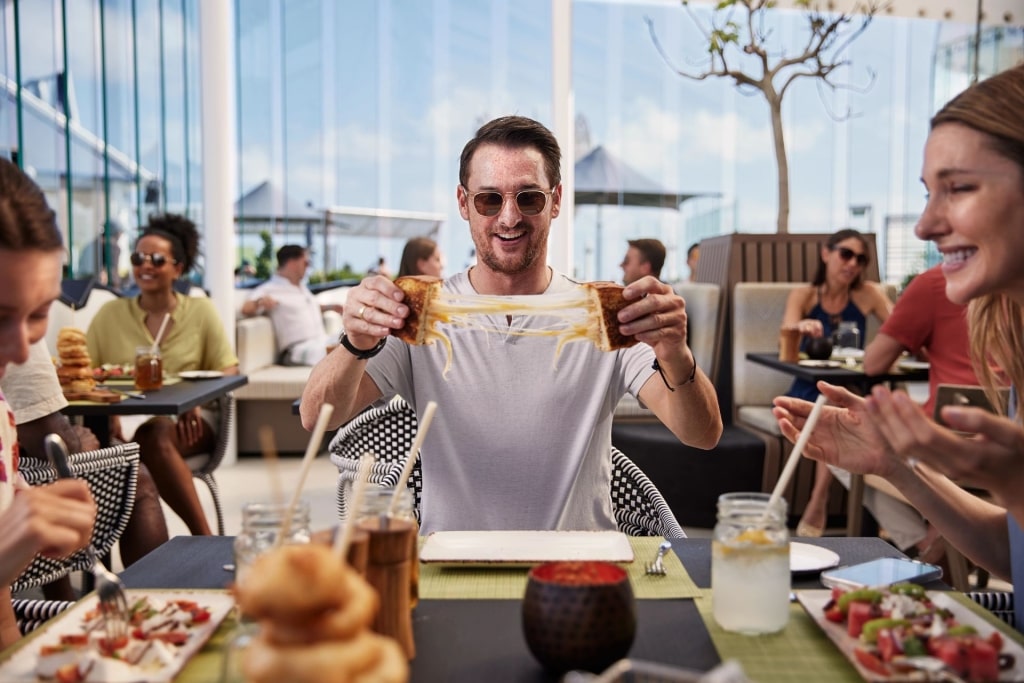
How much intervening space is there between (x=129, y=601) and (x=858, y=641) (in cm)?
93

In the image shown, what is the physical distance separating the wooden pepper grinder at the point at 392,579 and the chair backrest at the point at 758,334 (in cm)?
456

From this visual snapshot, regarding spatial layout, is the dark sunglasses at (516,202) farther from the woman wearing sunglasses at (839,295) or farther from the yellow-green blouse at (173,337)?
the woman wearing sunglasses at (839,295)

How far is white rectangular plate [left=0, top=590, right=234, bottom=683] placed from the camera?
101cm

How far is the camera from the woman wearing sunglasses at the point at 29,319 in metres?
1.04

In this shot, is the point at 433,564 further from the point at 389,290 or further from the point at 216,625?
the point at 389,290

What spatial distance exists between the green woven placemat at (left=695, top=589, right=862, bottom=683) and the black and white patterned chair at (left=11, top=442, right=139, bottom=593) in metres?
2.15

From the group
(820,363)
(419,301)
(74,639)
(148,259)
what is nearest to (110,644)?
(74,639)

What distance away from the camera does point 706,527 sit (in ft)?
15.9

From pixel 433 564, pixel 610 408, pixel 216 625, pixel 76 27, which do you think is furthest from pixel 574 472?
pixel 76 27

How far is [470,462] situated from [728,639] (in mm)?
970

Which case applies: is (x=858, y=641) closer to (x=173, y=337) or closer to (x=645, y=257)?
(x=173, y=337)

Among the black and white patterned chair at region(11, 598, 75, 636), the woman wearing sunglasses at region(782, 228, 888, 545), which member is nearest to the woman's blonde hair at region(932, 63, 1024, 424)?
the black and white patterned chair at region(11, 598, 75, 636)

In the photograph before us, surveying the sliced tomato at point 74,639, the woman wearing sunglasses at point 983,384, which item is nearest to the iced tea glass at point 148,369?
the sliced tomato at point 74,639

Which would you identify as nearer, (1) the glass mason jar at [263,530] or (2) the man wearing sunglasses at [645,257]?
(1) the glass mason jar at [263,530]
